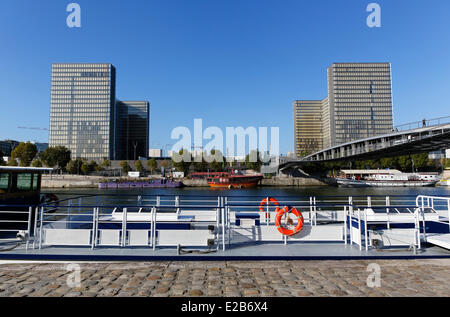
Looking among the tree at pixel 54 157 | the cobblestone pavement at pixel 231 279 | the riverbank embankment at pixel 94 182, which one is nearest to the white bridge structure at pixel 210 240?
the cobblestone pavement at pixel 231 279

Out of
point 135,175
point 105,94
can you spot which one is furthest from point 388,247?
point 105,94

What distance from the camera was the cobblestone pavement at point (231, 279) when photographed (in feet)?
16.8

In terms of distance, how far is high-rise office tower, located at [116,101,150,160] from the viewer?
601 ft

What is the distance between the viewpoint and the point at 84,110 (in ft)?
474

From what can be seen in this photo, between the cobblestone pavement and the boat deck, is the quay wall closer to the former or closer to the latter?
the boat deck

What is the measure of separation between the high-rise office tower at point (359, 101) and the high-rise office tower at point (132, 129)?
427 ft

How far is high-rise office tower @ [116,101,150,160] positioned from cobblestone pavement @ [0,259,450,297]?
180 m

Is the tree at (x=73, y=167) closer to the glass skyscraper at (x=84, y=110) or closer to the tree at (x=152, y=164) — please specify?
the tree at (x=152, y=164)

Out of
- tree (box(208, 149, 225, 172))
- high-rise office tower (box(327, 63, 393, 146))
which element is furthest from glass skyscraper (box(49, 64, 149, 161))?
high-rise office tower (box(327, 63, 393, 146))

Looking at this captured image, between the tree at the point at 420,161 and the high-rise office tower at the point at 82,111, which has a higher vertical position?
the high-rise office tower at the point at 82,111

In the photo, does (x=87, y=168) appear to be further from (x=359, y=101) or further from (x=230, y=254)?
(x=359, y=101)

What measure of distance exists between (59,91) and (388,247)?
17265cm

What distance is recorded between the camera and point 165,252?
7.50 meters
